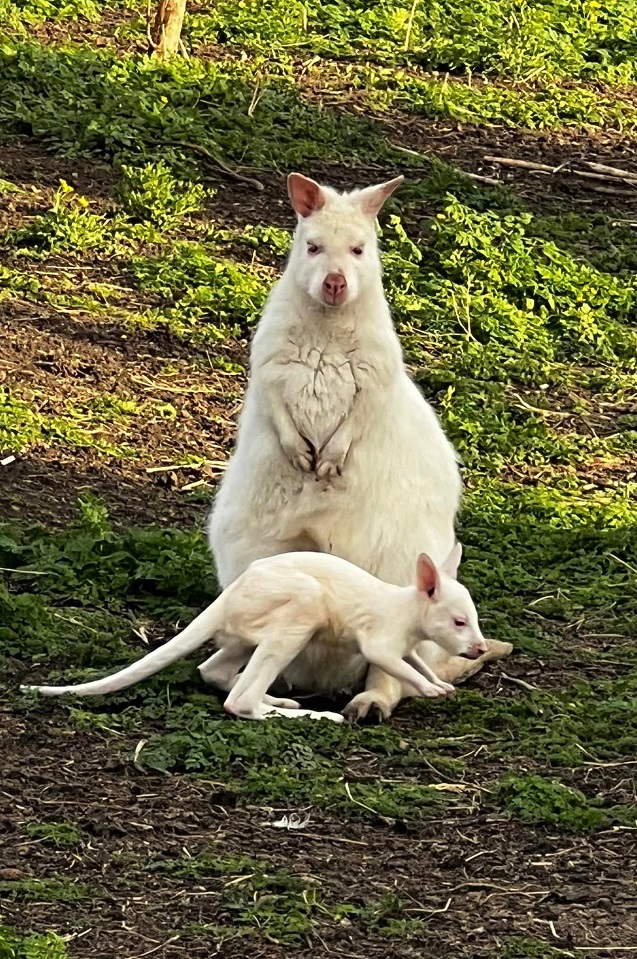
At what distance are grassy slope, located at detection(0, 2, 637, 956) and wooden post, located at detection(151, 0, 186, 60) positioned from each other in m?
0.25

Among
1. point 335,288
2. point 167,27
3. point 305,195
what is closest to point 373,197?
point 305,195

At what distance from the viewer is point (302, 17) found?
1373 cm

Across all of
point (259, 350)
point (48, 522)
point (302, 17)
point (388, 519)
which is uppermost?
point (302, 17)

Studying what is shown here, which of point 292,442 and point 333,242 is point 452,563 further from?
point 333,242

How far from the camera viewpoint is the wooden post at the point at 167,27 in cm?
1244

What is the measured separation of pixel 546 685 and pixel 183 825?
6.40 feet

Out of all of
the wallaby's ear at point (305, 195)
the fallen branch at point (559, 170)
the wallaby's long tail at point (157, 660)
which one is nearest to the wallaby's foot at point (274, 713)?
the wallaby's long tail at point (157, 660)

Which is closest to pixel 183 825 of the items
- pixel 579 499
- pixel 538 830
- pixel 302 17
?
pixel 538 830

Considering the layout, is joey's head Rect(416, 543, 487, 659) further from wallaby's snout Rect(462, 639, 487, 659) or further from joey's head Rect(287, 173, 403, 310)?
joey's head Rect(287, 173, 403, 310)

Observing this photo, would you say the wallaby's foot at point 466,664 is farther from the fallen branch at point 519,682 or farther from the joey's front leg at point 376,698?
the joey's front leg at point 376,698

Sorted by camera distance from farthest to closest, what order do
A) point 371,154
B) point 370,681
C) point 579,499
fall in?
point 371,154 < point 579,499 < point 370,681

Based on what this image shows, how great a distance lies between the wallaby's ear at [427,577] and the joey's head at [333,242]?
100 cm

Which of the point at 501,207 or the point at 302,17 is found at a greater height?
the point at 302,17

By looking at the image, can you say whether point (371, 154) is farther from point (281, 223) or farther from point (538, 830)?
point (538, 830)
